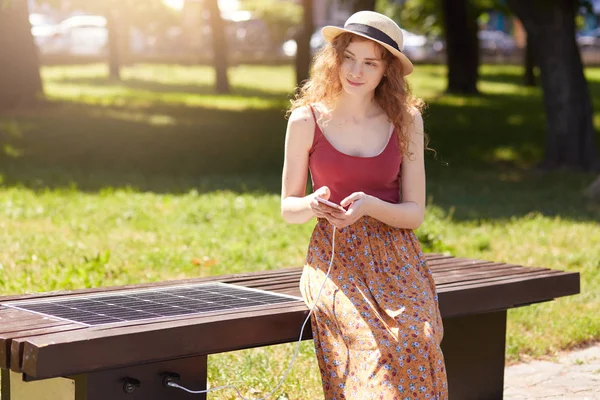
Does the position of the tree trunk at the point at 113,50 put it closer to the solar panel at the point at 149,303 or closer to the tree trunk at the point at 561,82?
the tree trunk at the point at 561,82

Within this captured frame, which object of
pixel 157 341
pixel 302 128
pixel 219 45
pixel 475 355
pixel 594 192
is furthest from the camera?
pixel 219 45

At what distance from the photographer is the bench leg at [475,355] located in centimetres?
487

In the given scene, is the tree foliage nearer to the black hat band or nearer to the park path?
the park path

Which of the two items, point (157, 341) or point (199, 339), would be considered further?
point (199, 339)

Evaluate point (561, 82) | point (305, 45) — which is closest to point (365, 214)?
point (561, 82)

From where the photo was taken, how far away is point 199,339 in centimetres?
354

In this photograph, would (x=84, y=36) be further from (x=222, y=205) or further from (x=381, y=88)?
(x=381, y=88)

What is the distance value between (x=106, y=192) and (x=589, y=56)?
120 ft

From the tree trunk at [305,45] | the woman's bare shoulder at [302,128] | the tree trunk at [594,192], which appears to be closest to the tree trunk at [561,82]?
the tree trunk at [594,192]

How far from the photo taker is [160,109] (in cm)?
1970

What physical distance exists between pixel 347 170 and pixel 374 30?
1.90 feet

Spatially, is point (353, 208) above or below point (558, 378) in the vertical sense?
above

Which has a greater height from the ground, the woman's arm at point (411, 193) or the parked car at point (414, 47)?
→ the woman's arm at point (411, 193)

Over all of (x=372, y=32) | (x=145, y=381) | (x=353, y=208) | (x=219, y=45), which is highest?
(x=372, y=32)
